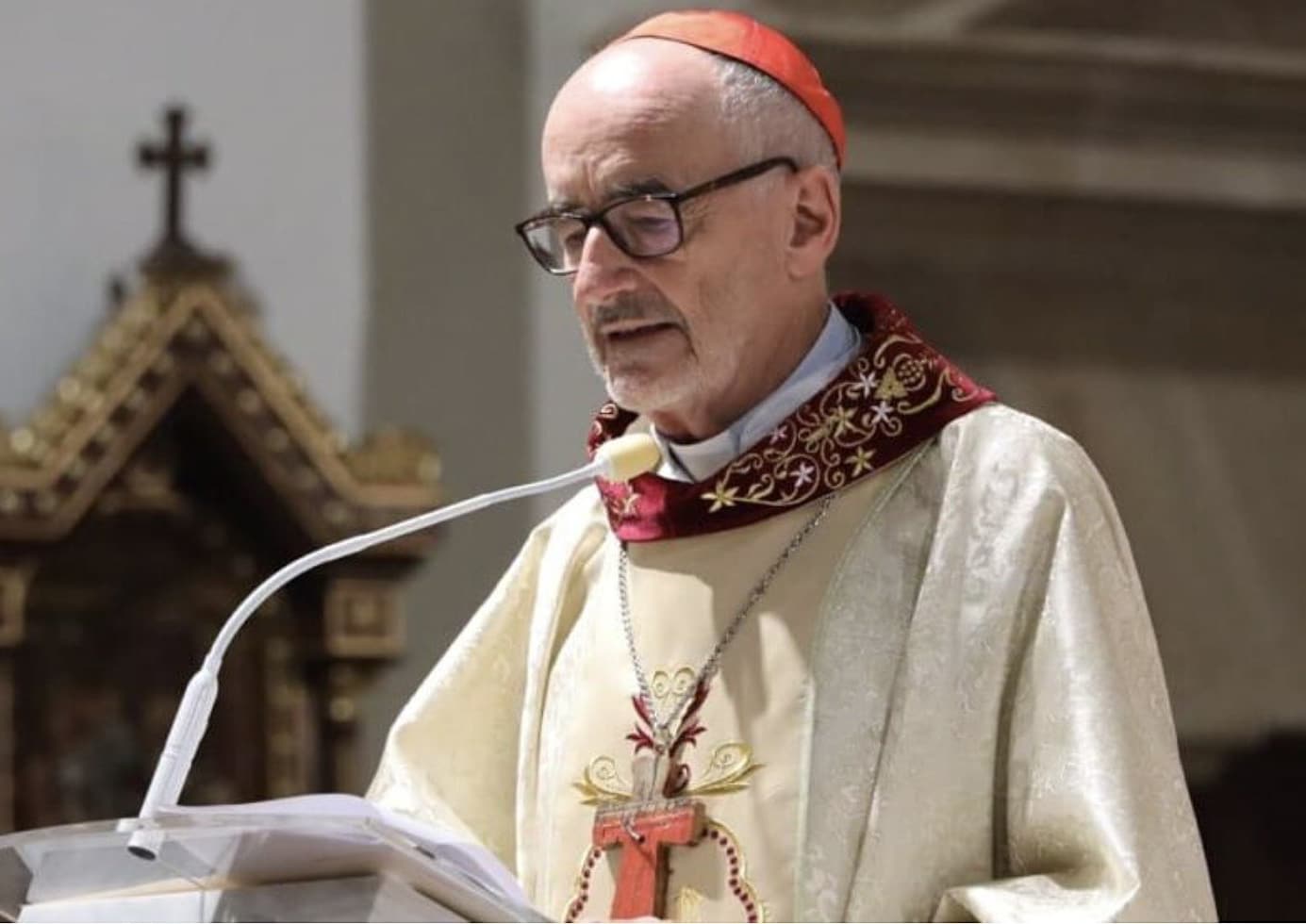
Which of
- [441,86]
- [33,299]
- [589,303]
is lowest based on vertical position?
[589,303]

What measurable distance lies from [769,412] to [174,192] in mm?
3651

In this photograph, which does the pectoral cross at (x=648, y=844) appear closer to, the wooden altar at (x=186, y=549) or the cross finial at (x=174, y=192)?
the wooden altar at (x=186, y=549)

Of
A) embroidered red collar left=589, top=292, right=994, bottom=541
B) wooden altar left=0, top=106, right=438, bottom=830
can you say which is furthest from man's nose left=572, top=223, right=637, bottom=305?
wooden altar left=0, top=106, right=438, bottom=830

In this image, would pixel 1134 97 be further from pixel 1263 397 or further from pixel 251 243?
pixel 251 243

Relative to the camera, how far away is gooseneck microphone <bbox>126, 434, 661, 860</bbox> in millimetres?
2639

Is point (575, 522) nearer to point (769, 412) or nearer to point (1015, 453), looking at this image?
point (769, 412)

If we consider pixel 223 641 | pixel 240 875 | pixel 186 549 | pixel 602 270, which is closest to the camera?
pixel 240 875

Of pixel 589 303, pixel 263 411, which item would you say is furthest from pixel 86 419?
pixel 589 303

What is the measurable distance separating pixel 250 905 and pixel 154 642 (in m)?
4.12

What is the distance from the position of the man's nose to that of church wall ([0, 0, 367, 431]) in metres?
3.74

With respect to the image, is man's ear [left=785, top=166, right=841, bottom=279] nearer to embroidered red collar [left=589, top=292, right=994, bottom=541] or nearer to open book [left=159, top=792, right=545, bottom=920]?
embroidered red collar [left=589, top=292, right=994, bottom=541]

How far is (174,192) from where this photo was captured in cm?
670

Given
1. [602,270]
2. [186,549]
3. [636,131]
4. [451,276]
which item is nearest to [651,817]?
[602,270]

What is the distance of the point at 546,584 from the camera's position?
3.47 m
